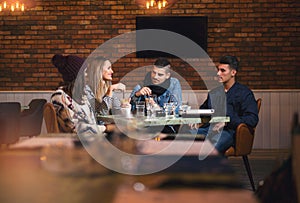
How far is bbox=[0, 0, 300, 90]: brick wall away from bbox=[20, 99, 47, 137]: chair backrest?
499 mm

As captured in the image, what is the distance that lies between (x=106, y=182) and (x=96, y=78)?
315 centimetres

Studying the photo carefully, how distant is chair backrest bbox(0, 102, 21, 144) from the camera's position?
6.23 metres

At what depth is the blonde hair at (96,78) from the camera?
15.1 feet

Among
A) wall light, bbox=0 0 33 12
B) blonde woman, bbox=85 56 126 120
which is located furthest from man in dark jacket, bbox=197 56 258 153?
wall light, bbox=0 0 33 12

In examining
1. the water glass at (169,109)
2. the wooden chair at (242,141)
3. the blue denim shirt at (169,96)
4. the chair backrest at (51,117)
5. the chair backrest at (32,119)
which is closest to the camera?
the chair backrest at (51,117)

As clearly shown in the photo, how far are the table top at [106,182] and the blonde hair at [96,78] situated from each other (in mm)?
2579

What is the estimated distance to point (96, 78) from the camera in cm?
461

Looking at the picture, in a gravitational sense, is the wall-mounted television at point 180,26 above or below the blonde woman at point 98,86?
above

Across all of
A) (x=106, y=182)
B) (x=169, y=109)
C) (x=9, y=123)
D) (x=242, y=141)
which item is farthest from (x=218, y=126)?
(x=106, y=182)

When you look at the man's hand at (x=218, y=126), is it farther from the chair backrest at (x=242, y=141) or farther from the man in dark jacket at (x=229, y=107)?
the chair backrest at (x=242, y=141)

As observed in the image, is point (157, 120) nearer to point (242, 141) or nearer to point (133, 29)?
point (242, 141)

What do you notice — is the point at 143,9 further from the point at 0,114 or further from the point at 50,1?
the point at 0,114

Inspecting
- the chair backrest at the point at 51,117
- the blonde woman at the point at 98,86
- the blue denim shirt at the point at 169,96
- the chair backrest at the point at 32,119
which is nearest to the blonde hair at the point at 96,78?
the blonde woman at the point at 98,86

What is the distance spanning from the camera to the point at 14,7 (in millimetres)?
7152
